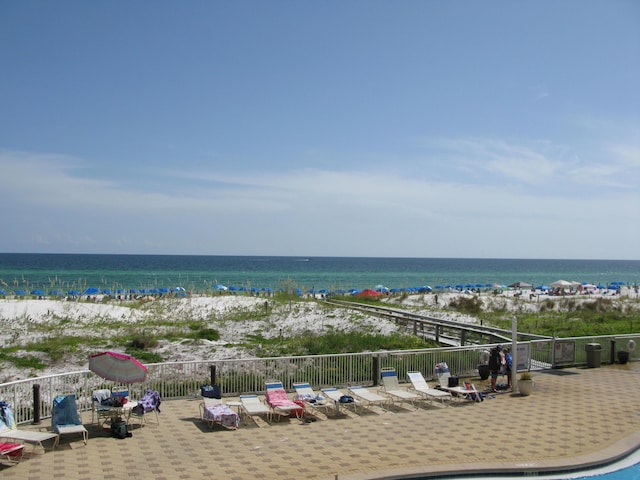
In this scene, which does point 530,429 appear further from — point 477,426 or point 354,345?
point 354,345

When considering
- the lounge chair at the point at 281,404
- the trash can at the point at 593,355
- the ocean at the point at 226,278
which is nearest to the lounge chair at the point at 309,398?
the lounge chair at the point at 281,404

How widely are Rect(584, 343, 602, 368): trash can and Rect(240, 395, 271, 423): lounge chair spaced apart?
1122cm

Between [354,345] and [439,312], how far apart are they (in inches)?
464

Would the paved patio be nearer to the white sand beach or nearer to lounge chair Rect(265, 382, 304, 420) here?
lounge chair Rect(265, 382, 304, 420)

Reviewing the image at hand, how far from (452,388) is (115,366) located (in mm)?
7877

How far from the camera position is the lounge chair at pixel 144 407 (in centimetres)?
1123

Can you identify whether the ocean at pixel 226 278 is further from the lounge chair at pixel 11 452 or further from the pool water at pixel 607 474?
the pool water at pixel 607 474

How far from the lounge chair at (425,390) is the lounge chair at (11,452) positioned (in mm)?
8488

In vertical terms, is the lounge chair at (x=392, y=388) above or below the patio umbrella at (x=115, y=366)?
below

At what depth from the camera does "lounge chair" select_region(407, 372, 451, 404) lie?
13.5 m

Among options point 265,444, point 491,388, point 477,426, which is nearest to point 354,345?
point 491,388

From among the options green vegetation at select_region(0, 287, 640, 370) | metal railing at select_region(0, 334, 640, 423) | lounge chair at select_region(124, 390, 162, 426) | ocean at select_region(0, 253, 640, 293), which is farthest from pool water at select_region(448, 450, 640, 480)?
ocean at select_region(0, 253, 640, 293)

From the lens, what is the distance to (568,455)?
32.0 ft

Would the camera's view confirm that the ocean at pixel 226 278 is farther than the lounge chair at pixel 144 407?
Yes
